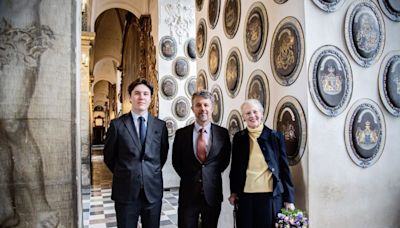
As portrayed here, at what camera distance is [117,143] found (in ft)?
7.97

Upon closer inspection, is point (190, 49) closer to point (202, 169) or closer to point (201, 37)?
point (201, 37)

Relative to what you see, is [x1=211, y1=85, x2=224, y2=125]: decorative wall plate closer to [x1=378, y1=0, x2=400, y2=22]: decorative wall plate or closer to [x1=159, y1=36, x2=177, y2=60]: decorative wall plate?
[x1=378, y1=0, x2=400, y2=22]: decorative wall plate

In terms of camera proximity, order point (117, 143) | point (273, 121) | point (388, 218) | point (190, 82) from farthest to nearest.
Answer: point (190, 82) → point (273, 121) → point (388, 218) → point (117, 143)

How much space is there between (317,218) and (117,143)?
1704mm

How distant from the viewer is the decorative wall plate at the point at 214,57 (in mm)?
4187

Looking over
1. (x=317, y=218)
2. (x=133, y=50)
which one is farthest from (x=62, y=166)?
(x=133, y=50)

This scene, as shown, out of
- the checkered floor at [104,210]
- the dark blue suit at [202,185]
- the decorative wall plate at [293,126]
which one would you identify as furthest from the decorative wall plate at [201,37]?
the checkered floor at [104,210]

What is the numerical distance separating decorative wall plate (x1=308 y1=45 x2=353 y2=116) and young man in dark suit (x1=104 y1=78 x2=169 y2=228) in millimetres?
1332

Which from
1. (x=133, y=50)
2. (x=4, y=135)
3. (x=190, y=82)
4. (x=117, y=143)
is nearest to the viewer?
(x=4, y=135)

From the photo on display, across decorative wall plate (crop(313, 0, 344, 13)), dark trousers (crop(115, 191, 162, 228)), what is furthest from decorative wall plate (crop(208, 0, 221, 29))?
dark trousers (crop(115, 191, 162, 228))

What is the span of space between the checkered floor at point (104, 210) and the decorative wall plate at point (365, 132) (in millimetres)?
2824

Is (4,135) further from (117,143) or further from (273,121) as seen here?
(273,121)

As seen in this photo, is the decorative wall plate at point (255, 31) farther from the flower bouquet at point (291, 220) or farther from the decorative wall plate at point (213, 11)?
the flower bouquet at point (291, 220)

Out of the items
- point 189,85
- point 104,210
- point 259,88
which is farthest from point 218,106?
point 189,85
